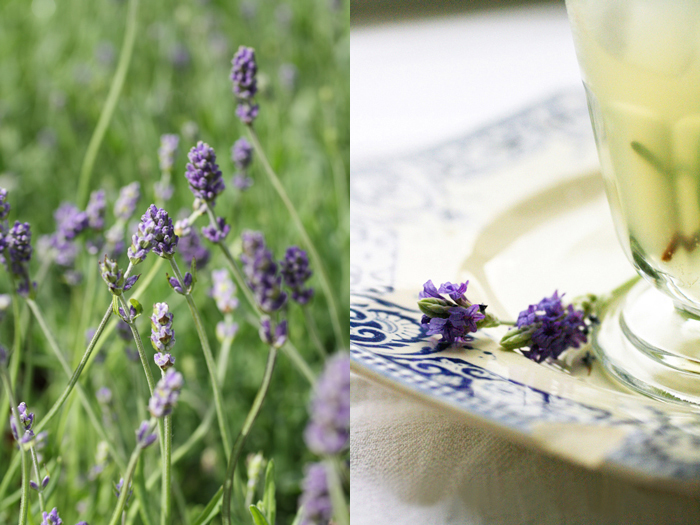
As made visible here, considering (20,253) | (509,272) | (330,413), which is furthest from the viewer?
(509,272)

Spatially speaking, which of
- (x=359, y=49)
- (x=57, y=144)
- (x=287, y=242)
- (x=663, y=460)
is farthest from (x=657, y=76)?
(x=359, y=49)

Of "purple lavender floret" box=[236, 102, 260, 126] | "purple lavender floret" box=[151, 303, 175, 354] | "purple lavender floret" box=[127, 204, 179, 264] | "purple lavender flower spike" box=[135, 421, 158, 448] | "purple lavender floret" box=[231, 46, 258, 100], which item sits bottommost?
"purple lavender flower spike" box=[135, 421, 158, 448]

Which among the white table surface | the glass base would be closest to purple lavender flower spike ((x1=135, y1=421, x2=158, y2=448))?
the white table surface

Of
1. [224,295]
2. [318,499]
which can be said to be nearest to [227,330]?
[224,295]

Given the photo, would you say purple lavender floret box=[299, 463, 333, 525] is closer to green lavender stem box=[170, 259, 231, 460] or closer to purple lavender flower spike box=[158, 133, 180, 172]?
green lavender stem box=[170, 259, 231, 460]

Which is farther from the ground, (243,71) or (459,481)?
(243,71)

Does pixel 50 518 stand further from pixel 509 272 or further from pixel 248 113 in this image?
→ pixel 509 272

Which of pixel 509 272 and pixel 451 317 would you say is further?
pixel 509 272
